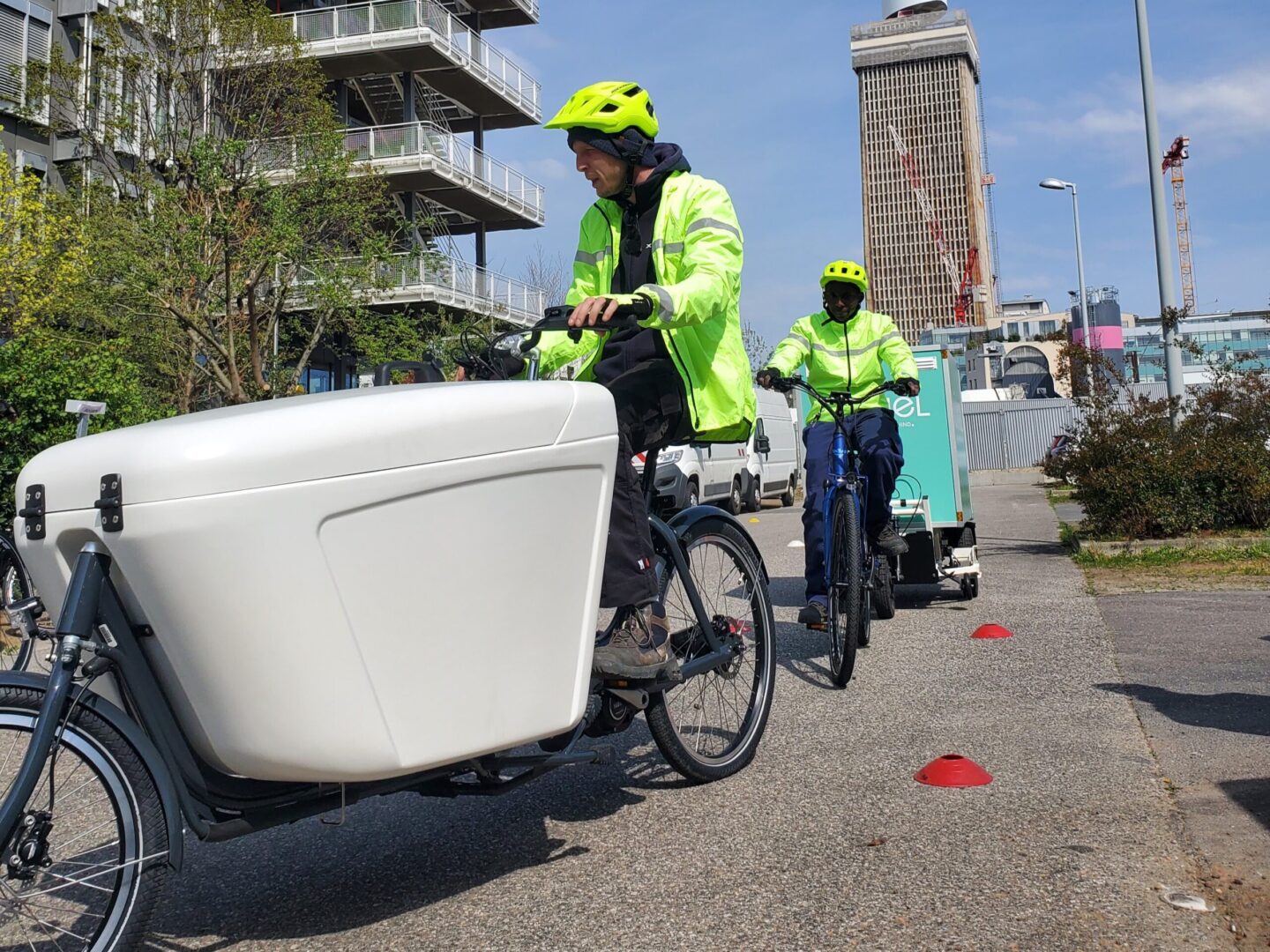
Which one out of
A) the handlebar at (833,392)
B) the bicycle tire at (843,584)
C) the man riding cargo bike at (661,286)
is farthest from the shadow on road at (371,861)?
the handlebar at (833,392)

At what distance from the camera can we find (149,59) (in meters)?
20.7

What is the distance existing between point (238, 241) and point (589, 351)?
16.9 m

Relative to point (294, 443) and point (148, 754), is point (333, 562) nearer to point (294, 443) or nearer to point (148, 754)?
point (294, 443)

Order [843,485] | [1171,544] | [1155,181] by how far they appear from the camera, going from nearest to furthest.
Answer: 1. [843,485]
2. [1171,544]
3. [1155,181]

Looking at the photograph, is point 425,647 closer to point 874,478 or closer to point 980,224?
point 874,478

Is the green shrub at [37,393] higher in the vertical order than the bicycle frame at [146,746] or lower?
higher

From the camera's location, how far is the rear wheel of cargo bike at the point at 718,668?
366cm

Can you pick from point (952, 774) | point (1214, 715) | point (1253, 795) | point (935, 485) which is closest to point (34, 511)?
point (952, 774)

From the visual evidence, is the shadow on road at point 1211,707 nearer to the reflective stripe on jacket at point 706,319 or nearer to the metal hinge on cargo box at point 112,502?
the reflective stripe on jacket at point 706,319

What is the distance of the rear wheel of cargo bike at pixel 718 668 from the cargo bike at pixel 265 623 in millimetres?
930

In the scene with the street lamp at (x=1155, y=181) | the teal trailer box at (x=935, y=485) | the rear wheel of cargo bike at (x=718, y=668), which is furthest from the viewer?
the street lamp at (x=1155, y=181)

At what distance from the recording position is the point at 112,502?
2.24m

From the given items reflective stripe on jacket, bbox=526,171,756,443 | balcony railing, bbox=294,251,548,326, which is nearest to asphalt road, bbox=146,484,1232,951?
reflective stripe on jacket, bbox=526,171,756,443

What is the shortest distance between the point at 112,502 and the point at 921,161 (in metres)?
202
